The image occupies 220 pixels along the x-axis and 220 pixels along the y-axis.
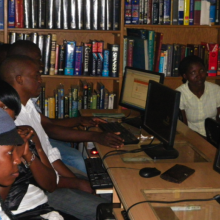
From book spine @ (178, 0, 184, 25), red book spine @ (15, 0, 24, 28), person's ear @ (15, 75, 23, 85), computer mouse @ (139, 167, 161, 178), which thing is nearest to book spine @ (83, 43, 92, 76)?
red book spine @ (15, 0, 24, 28)

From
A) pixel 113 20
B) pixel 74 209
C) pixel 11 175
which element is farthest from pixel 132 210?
pixel 113 20

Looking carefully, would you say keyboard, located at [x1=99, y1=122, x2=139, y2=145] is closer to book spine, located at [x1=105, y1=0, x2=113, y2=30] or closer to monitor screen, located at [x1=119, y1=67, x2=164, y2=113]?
monitor screen, located at [x1=119, y1=67, x2=164, y2=113]

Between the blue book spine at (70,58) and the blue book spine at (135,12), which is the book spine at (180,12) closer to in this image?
the blue book spine at (135,12)

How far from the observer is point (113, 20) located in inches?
147

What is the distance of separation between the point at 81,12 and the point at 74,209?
2086mm

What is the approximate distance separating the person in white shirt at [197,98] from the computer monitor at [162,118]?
1.12 m

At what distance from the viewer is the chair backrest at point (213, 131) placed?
7.73 ft

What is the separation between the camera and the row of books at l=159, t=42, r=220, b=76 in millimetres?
3883

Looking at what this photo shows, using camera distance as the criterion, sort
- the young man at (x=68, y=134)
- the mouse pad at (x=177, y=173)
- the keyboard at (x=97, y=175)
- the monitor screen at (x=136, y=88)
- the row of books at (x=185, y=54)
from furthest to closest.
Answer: the row of books at (x=185, y=54) < the monitor screen at (x=136, y=88) < the young man at (x=68, y=134) < the keyboard at (x=97, y=175) < the mouse pad at (x=177, y=173)

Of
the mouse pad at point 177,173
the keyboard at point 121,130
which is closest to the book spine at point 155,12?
the keyboard at point 121,130

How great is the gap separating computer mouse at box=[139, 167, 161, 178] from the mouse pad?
0.10 ft

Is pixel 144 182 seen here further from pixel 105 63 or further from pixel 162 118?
pixel 105 63

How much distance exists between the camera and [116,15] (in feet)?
12.3

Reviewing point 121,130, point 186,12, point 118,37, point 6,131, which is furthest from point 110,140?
point 186,12
